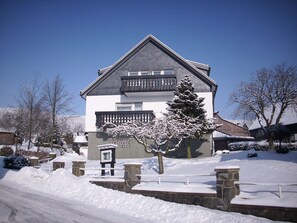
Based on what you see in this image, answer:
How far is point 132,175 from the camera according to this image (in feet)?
40.4

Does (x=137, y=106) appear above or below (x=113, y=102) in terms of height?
below

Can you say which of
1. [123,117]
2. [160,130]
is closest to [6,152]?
[123,117]

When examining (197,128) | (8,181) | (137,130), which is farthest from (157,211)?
(197,128)

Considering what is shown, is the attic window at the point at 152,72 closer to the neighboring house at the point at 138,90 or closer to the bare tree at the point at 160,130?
the neighboring house at the point at 138,90

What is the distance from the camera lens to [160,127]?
18.5m

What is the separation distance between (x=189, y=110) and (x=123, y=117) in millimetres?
6634

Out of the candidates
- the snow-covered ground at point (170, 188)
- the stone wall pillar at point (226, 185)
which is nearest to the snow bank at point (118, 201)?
the snow-covered ground at point (170, 188)

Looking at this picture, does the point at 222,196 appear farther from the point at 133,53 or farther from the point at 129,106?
the point at 133,53

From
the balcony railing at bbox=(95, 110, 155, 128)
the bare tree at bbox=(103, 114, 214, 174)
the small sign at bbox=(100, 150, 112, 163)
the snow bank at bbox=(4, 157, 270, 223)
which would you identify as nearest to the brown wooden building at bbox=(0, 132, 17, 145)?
the balcony railing at bbox=(95, 110, 155, 128)

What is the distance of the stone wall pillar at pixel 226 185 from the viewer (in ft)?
30.5

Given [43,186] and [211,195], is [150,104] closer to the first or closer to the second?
[43,186]

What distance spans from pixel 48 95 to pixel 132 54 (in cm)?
1900

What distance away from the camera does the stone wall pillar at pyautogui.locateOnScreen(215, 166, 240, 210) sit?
9289mm

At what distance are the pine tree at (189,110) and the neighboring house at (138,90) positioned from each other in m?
2.56
